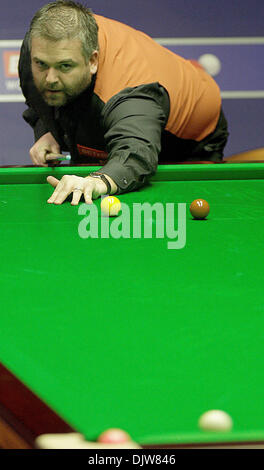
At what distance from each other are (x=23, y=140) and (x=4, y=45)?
827 millimetres

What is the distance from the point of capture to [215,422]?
50 cm

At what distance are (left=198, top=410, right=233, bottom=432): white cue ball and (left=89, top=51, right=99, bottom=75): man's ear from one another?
210 cm

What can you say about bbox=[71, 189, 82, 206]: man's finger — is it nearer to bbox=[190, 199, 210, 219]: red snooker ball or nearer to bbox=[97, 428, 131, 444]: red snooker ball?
bbox=[190, 199, 210, 219]: red snooker ball

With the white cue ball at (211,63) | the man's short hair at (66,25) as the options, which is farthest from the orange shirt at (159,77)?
the white cue ball at (211,63)

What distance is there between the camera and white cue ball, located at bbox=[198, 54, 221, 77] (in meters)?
4.81

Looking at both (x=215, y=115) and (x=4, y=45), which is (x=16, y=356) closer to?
(x=215, y=115)

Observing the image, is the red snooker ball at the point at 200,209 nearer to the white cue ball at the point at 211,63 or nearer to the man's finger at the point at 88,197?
the man's finger at the point at 88,197

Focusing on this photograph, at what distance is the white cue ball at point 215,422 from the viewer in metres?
0.50

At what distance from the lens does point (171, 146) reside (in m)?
2.95

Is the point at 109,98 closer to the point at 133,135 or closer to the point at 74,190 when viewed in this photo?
the point at 133,135

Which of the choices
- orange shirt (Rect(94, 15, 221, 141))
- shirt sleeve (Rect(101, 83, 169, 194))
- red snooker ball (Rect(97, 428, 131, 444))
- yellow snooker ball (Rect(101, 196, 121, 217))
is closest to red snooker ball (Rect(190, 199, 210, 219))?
yellow snooker ball (Rect(101, 196, 121, 217))

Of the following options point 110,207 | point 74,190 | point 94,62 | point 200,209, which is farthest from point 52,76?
A: point 200,209

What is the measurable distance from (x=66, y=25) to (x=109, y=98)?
0.34 m

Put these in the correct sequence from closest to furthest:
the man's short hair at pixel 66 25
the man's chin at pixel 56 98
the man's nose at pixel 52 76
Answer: the man's short hair at pixel 66 25, the man's nose at pixel 52 76, the man's chin at pixel 56 98
